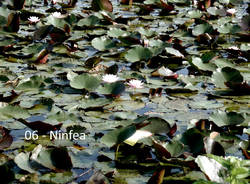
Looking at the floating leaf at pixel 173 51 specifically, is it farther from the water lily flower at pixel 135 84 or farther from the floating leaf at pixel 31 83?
the floating leaf at pixel 31 83

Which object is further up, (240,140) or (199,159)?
(199,159)

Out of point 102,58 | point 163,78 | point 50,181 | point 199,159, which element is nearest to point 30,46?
point 102,58

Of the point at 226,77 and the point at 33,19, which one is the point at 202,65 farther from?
the point at 33,19

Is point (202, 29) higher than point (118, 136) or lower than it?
lower

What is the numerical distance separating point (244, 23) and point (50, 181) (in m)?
2.81

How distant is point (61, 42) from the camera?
3.29 metres

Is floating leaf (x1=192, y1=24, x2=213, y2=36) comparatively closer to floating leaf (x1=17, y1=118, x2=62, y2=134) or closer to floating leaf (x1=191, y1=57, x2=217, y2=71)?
floating leaf (x1=191, y1=57, x2=217, y2=71)

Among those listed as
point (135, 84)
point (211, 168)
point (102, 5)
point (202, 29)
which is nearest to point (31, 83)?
point (135, 84)

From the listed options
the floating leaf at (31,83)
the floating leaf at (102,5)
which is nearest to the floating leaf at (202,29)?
the floating leaf at (102,5)

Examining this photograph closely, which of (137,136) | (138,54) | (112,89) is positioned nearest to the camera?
(137,136)

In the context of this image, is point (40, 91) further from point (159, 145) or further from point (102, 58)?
point (159, 145)

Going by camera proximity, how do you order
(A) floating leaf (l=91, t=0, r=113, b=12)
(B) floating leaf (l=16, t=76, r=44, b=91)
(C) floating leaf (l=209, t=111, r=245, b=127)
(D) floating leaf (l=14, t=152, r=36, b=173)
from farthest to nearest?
(A) floating leaf (l=91, t=0, r=113, b=12)
(B) floating leaf (l=16, t=76, r=44, b=91)
(C) floating leaf (l=209, t=111, r=245, b=127)
(D) floating leaf (l=14, t=152, r=36, b=173)

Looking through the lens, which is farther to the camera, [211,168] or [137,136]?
[137,136]

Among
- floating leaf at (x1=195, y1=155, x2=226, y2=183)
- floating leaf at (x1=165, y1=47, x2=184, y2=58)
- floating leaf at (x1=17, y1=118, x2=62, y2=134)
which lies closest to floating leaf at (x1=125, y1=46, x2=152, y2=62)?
floating leaf at (x1=165, y1=47, x2=184, y2=58)
